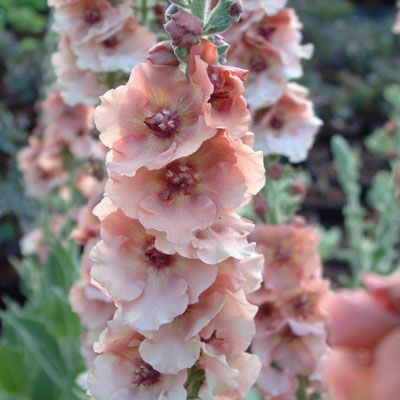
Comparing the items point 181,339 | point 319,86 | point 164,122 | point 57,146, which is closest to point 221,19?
point 164,122

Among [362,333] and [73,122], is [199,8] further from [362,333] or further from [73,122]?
[73,122]

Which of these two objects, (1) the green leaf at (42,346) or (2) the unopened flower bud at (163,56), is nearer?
(2) the unopened flower bud at (163,56)

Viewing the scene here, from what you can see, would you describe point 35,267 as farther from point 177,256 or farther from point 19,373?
point 177,256

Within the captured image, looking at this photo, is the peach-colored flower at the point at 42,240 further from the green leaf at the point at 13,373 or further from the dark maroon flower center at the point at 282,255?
the dark maroon flower center at the point at 282,255

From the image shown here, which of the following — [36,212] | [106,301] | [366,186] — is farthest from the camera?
[366,186]

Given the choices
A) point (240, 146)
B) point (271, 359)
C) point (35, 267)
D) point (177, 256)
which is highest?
point (240, 146)

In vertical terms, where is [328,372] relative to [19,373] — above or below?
above

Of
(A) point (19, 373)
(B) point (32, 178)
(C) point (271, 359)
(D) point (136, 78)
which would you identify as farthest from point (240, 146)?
(B) point (32, 178)

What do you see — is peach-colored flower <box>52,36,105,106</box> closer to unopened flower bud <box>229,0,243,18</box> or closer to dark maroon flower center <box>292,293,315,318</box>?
dark maroon flower center <box>292,293,315,318</box>

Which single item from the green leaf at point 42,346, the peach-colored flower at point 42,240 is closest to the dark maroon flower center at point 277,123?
the green leaf at point 42,346
